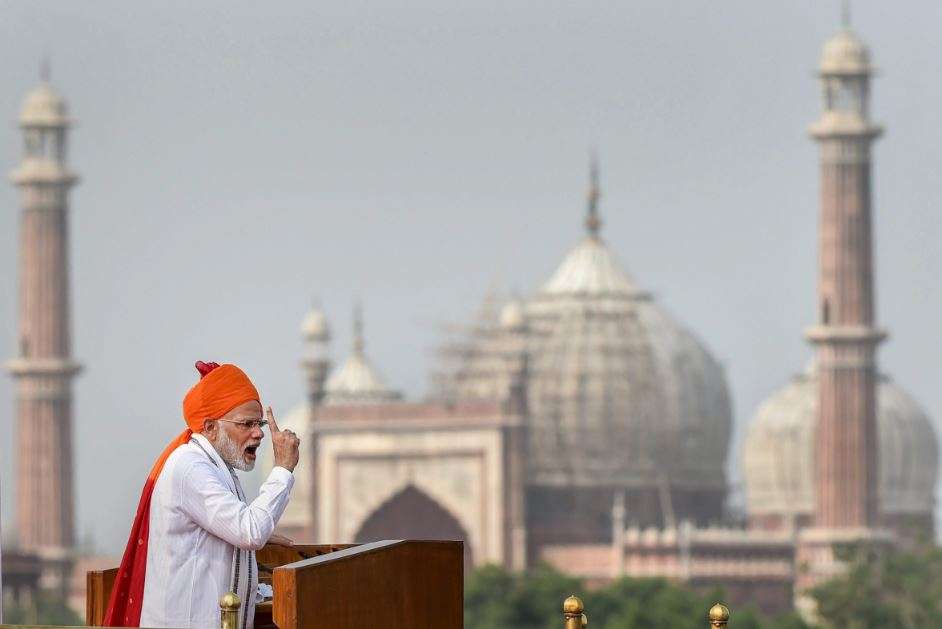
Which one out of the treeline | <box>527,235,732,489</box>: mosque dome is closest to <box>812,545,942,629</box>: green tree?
the treeline

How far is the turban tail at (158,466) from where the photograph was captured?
709 cm

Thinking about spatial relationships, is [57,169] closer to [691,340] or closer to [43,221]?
[43,221]

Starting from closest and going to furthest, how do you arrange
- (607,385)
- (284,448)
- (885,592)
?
(284,448)
(885,592)
(607,385)

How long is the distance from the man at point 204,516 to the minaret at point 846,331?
59809 mm

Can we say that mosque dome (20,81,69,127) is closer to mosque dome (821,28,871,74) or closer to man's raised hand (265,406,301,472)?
mosque dome (821,28,871,74)

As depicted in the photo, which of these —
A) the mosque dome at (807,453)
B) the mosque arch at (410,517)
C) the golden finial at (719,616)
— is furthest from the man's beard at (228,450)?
the mosque dome at (807,453)

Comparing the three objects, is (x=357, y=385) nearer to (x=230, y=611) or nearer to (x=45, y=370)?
(x=45, y=370)

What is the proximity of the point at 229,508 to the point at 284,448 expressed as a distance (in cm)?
24

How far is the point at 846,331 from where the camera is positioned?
66875 mm

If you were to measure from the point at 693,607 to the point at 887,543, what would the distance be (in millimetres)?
13999

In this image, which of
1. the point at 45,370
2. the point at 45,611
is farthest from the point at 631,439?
the point at 45,611

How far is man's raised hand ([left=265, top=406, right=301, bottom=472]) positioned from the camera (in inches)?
282

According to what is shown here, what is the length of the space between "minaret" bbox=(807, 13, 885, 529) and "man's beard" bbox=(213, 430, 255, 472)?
196 ft

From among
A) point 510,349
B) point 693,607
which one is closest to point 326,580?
point 693,607
